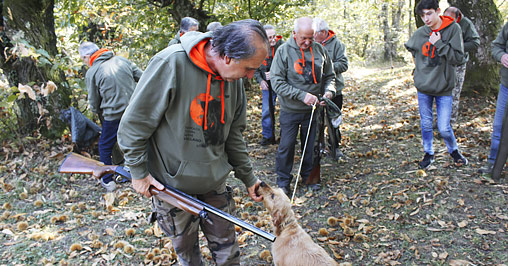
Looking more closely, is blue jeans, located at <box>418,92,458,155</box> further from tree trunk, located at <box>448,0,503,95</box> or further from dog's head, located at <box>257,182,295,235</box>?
tree trunk, located at <box>448,0,503,95</box>

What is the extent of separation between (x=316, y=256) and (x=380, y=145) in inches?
190

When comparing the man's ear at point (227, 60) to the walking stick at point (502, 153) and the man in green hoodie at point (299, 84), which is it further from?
the walking stick at point (502, 153)

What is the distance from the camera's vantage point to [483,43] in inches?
340

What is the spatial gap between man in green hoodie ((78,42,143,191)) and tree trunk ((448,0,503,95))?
819 cm

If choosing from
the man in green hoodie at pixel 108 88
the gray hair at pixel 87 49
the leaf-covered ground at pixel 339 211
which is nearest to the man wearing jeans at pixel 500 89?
the leaf-covered ground at pixel 339 211

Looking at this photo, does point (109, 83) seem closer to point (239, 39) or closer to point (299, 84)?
point (299, 84)

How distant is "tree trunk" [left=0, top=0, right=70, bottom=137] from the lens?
653 centimetres

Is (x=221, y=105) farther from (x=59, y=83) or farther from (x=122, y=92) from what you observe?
(x=59, y=83)

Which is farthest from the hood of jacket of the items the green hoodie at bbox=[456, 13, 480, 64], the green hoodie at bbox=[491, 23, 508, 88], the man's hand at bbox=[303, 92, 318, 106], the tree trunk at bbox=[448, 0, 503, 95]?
the tree trunk at bbox=[448, 0, 503, 95]

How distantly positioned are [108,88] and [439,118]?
5413 mm

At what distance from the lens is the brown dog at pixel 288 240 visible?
2.84 metres

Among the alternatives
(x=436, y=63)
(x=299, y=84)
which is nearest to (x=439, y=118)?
(x=436, y=63)

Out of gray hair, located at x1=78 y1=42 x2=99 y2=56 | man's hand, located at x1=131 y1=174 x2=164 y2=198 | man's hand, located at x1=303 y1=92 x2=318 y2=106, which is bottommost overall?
man's hand, located at x1=303 y1=92 x2=318 y2=106

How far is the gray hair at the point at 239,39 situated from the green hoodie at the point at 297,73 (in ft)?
9.60
